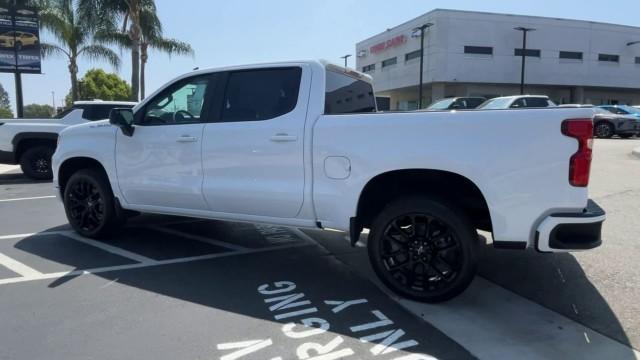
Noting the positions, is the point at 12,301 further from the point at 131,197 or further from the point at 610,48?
the point at 610,48

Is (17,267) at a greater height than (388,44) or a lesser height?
lesser

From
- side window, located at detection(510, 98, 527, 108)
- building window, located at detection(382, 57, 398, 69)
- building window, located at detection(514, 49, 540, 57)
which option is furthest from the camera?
building window, located at detection(382, 57, 398, 69)

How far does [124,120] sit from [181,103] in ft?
2.05

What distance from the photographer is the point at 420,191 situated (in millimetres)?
3883

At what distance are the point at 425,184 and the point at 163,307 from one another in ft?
7.44

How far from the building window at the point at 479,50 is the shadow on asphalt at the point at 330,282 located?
40999mm

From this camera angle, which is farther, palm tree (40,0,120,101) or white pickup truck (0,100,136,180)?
palm tree (40,0,120,101)

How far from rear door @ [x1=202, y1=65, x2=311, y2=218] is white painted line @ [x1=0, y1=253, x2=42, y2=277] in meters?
1.75

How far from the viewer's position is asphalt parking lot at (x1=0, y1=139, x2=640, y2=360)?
3.06 meters

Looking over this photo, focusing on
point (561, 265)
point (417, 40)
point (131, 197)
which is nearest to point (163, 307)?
point (131, 197)

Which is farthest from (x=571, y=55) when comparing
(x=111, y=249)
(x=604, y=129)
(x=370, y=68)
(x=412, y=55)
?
(x=111, y=249)

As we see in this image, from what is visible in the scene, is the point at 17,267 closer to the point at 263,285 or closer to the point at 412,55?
the point at 263,285

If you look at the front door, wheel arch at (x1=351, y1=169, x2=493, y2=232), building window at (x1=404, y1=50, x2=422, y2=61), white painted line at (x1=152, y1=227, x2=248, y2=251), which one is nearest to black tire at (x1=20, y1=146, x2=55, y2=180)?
white painted line at (x1=152, y1=227, x2=248, y2=251)

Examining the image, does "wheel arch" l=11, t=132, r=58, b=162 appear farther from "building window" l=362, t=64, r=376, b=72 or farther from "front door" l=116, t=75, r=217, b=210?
"building window" l=362, t=64, r=376, b=72
